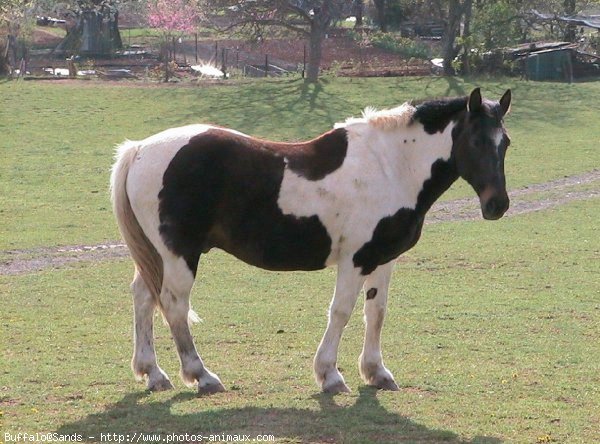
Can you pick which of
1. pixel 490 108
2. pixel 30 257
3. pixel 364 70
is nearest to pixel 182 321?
pixel 490 108

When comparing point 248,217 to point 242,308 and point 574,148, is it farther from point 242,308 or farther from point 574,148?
point 574,148

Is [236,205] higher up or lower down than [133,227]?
higher up

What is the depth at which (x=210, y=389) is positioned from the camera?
7891mm

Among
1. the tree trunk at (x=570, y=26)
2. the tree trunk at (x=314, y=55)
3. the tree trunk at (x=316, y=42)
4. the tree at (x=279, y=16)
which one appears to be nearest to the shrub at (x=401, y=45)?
the tree trunk at (x=570, y=26)

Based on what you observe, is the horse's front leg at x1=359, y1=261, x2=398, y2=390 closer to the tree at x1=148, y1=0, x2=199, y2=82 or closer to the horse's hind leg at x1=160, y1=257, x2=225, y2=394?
the horse's hind leg at x1=160, y1=257, x2=225, y2=394

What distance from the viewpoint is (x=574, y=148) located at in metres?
29.3

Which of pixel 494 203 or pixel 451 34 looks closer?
pixel 494 203

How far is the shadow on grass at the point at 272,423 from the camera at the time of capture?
22.2 ft

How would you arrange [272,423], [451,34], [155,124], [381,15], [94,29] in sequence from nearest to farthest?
[272,423], [155,124], [451,34], [94,29], [381,15]

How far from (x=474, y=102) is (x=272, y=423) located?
2.78m

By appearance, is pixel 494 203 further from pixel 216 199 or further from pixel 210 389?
pixel 210 389

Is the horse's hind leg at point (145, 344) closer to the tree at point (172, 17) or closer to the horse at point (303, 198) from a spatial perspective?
the horse at point (303, 198)

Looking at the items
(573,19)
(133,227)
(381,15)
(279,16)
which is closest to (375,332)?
(133,227)

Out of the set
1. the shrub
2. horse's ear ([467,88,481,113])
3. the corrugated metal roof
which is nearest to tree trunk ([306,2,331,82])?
the shrub
